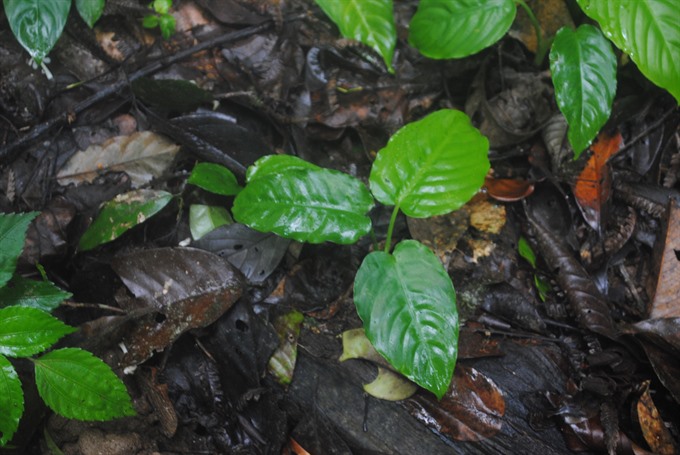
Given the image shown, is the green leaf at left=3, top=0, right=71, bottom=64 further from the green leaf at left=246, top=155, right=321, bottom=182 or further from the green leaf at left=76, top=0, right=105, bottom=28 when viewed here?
the green leaf at left=246, top=155, right=321, bottom=182

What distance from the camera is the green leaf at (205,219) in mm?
2281

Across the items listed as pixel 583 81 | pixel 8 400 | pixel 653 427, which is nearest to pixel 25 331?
pixel 8 400

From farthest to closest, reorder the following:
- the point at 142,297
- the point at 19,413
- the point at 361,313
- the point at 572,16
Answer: the point at 572,16, the point at 142,297, the point at 361,313, the point at 19,413

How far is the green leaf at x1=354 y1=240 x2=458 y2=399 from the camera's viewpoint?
67.0 inches

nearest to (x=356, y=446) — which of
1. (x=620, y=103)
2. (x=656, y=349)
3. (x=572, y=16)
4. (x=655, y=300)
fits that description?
(x=656, y=349)

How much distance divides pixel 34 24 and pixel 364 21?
4.93 feet

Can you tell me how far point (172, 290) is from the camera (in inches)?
81.7

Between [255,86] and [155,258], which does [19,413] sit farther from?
[255,86]

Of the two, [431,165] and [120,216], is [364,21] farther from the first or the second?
[120,216]

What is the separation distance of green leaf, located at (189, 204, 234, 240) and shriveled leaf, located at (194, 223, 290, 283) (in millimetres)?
49

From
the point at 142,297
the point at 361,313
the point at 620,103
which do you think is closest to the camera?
the point at 361,313

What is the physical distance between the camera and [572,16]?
2.86m

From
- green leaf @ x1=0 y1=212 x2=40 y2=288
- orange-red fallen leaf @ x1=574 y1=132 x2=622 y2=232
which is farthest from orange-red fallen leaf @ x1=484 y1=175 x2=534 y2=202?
green leaf @ x1=0 y1=212 x2=40 y2=288

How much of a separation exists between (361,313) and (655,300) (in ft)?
4.22
